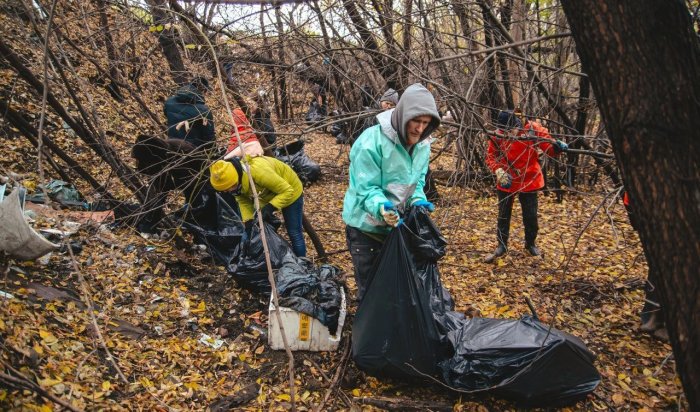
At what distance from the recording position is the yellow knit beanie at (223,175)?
3135 millimetres

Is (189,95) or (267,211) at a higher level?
(189,95)

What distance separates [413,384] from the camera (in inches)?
99.9

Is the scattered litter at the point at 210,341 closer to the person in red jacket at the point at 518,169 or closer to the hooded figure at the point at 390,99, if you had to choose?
the person in red jacket at the point at 518,169

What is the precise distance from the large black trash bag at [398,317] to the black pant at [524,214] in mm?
2020

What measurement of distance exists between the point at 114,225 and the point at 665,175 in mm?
4223

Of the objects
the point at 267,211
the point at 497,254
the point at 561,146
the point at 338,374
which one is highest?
the point at 561,146

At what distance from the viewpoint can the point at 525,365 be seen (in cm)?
221

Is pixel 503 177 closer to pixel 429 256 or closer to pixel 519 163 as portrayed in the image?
pixel 519 163

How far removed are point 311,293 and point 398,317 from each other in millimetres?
750

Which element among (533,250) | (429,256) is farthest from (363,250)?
(533,250)

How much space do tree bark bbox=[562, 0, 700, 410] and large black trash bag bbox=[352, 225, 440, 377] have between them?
120 cm

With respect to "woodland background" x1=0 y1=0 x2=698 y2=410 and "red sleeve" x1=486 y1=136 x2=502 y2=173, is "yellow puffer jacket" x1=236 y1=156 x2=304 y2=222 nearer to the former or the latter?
"woodland background" x1=0 y1=0 x2=698 y2=410

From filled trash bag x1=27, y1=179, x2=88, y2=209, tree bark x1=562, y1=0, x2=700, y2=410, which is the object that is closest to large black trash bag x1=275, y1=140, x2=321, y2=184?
filled trash bag x1=27, y1=179, x2=88, y2=209

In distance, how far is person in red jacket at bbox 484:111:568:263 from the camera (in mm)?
3605
